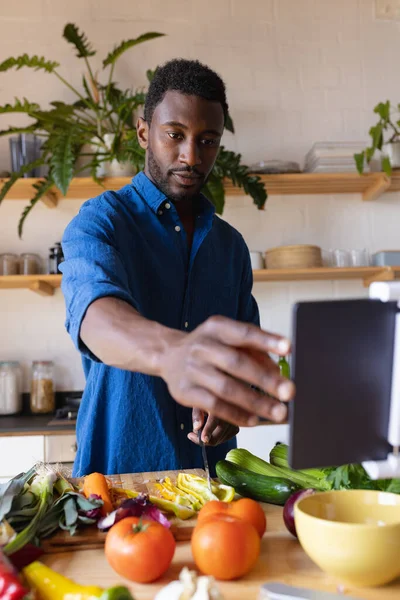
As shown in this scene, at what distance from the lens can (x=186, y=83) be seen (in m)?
1.46

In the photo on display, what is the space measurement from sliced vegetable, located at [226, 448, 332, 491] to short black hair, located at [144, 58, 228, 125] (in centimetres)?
80

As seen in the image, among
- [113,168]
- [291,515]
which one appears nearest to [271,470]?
[291,515]

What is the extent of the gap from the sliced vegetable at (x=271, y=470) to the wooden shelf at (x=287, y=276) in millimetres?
1743

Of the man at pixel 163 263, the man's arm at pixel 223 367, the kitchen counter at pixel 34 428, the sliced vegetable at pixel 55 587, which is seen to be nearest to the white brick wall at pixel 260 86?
the kitchen counter at pixel 34 428

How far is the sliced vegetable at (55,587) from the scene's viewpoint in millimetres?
721

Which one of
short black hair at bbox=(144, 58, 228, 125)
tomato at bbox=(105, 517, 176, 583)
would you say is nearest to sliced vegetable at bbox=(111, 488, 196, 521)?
tomato at bbox=(105, 517, 176, 583)

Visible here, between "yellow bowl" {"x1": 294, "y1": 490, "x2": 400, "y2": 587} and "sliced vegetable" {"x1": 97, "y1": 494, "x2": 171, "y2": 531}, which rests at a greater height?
"yellow bowl" {"x1": 294, "y1": 490, "x2": 400, "y2": 587}

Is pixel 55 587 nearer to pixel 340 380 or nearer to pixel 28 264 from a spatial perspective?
pixel 340 380

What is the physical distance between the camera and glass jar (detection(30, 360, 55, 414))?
3035 mm

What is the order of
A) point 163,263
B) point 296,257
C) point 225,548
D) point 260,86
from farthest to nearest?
point 260,86
point 296,257
point 163,263
point 225,548

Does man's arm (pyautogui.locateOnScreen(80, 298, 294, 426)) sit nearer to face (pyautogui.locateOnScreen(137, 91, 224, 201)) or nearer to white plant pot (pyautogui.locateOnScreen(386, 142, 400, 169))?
face (pyautogui.locateOnScreen(137, 91, 224, 201))

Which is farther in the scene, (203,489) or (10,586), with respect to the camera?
(203,489)

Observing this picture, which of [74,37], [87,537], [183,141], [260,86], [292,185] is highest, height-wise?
[74,37]

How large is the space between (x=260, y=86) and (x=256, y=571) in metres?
2.88
